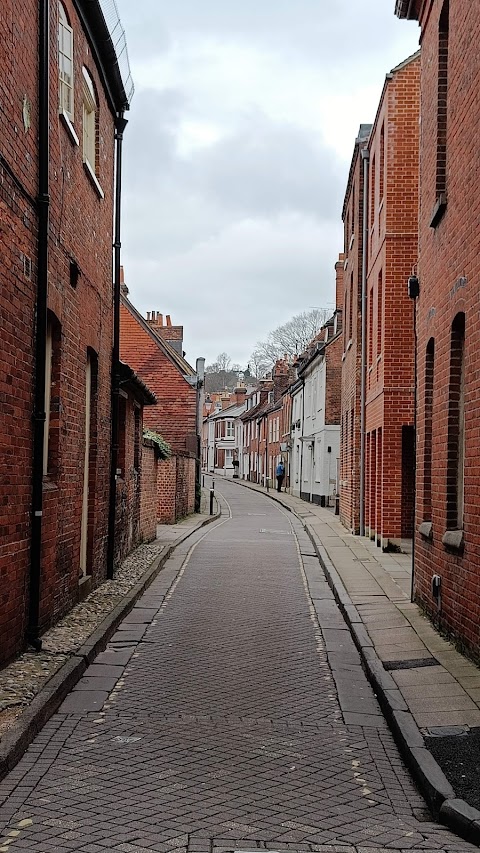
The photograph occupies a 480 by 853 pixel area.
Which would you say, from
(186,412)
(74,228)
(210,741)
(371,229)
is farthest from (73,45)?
(186,412)

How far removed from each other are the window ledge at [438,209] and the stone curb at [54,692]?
5.92m

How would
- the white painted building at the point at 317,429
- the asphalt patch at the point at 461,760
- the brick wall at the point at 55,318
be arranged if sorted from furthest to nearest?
the white painted building at the point at 317,429 < the brick wall at the point at 55,318 < the asphalt patch at the point at 461,760

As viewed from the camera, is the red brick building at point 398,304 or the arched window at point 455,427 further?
the red brick building at point 398,304

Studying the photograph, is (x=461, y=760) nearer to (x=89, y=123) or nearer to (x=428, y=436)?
(x=428, y=436)

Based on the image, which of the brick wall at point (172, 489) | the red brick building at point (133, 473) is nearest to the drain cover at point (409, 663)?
the red brick building at point (133, 473)

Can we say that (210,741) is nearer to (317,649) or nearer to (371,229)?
(317,649)

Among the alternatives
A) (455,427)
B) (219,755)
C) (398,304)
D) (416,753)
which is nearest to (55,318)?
(455,427)

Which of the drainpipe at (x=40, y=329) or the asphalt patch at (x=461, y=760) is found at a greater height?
the drainpipe at (x=40, y=329)

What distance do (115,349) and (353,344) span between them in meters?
10.8

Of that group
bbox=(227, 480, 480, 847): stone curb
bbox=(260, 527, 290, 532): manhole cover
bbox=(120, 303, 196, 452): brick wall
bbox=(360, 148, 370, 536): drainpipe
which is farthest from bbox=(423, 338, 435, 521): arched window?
bbox=(120, 303, 196, 452): brick wall

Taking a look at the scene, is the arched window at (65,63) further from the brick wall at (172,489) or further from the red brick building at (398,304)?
the brick wall at (172,489)

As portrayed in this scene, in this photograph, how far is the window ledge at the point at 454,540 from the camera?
9.36m

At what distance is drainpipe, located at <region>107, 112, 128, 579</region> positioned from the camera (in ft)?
47.6

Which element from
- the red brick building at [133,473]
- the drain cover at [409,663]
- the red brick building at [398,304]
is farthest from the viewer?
the red brick building at [398,304]
